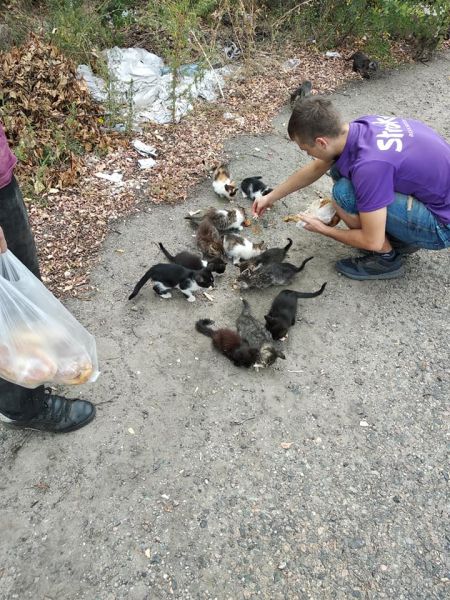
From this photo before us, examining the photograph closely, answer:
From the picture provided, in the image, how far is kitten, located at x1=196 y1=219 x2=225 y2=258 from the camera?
4250 millimetres

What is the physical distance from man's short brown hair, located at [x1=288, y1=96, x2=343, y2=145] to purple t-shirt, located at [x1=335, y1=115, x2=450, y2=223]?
17cm

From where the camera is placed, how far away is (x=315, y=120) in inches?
133

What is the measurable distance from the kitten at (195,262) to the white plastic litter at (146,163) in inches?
57.0

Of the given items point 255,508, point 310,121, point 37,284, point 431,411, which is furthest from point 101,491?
point 310,121

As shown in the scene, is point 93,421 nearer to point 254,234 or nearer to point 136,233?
point 136,233

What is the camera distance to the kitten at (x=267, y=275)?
13.0 feet

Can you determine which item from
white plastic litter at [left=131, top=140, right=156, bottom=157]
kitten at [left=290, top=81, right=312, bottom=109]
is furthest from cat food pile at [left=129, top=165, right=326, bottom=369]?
kitten at [left=290, top=81, right=312, bottom=109]

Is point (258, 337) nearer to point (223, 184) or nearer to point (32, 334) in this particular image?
point (32, 334)

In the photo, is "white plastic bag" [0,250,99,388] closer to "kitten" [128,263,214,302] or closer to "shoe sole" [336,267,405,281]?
"kitten" [128,263,214,302]

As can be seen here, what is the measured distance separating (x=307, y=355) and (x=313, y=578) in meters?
1.47

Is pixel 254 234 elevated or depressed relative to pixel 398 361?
elevated

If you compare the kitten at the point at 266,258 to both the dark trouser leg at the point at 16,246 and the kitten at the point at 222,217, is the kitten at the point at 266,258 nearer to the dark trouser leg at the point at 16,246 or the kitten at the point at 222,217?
the kitten at the point at 222,217

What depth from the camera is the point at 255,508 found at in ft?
8.93

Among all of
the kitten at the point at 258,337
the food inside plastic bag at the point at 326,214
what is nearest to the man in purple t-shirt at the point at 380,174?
the food inside plastic bag at the point at 326,214
